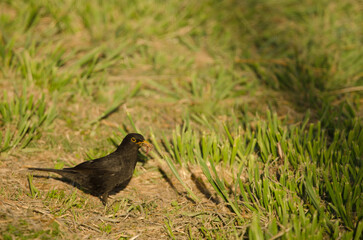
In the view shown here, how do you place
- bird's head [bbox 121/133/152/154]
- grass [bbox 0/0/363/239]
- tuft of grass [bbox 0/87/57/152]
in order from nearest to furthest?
grass [bbox 0/0/363/239], bird's head [bbox 121/133/152/154], tuft of grass [bbox 0/87/57/152]

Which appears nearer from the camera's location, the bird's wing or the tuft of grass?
the bird's wing

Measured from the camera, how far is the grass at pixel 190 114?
317 centimetres

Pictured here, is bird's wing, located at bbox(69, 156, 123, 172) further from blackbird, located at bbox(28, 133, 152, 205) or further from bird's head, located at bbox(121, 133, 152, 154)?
bird's head, located at bbox(121, 133, 152, 154)

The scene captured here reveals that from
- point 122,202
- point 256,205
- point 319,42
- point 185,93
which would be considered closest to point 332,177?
point 256,205

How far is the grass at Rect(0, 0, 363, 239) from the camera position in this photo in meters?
3.17

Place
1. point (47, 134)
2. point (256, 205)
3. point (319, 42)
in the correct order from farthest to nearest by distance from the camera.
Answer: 1. point (319, 42)
2. point (47, 134)
3. point (256, 205)

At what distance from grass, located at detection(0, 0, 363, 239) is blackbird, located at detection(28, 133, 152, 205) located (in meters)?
0.14

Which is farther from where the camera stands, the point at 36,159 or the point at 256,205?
the point at 36,159

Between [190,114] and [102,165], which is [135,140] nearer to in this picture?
[102,165]

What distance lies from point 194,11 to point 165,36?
0.86 meters

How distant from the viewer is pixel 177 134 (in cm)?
392

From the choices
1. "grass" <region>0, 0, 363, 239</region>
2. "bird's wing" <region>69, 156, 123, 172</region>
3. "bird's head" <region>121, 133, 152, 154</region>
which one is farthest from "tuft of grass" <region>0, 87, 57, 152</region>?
"bird's head" <region>121, 133, 152, 154</region>

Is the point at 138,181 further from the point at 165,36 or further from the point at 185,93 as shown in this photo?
the point at 165,36

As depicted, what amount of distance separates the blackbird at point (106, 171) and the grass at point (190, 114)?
0.14m
